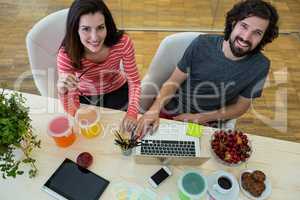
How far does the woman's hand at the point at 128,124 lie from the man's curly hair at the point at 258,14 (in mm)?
600

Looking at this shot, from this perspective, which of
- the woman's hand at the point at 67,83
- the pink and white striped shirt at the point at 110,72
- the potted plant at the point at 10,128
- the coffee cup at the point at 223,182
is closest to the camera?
the potted plant at the point at 10,128

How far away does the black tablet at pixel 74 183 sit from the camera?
40.1 inches

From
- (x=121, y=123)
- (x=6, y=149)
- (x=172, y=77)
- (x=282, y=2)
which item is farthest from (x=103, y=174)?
(x=282, y=2)

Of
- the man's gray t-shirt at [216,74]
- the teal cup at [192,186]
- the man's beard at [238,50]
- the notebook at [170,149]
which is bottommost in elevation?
the teal cup at [192,186]

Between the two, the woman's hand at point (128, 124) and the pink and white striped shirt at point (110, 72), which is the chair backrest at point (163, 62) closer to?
the pink and white striped shirt at point (110, 72)

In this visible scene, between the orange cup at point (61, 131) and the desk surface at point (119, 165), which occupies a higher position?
the orange cup at point (61, 131)

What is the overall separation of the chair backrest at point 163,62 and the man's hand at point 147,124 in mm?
319

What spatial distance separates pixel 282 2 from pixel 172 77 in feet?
7.44

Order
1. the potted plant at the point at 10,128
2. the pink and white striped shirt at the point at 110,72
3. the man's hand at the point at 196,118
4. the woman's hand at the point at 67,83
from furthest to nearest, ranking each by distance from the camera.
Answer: the man's hand at the point at 196,118
the pink and white striped shirt at the point at 110,72
the woman's hand at the point at 67,83
the potted plant at the point at 10,128

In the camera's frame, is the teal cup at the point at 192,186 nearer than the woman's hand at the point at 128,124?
Yes

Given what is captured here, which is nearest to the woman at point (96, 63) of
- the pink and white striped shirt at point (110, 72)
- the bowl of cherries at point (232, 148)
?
the pink and white striped shirt at point (110, 72)

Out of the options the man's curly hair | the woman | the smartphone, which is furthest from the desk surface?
the man's curly hair

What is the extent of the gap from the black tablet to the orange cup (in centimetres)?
9

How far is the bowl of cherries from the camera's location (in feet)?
3.54
